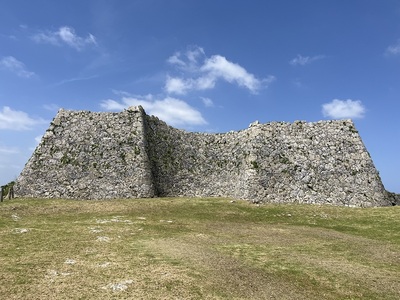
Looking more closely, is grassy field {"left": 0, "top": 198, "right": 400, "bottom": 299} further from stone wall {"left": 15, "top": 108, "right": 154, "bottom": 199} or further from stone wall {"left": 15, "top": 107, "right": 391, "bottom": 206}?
stone wall {"left": 15, "top": 107, "right": 391, "bottom": 206}

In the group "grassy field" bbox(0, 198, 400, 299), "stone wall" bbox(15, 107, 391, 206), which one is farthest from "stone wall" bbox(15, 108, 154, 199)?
"grassy field" bbox(0, 198, 400, 299)

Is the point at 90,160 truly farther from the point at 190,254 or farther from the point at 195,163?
the point at 190,254

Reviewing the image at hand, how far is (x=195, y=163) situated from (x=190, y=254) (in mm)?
30501

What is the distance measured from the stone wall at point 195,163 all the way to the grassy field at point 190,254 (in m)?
7.34

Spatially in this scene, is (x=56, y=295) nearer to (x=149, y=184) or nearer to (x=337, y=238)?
(x=337, y=238)

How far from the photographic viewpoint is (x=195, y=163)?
48188 mm

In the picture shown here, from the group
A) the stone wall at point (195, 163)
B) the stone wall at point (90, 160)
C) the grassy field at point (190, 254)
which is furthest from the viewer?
the stone wall at point (195, 163)

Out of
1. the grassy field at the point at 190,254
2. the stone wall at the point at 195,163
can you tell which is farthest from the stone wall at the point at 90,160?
the grassy field at the point at 190,254

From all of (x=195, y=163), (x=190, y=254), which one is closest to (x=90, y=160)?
(x=195, y=163)

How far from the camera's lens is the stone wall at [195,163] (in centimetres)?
4066

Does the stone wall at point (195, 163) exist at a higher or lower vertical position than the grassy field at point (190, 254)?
higher

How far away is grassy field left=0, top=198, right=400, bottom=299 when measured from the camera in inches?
523

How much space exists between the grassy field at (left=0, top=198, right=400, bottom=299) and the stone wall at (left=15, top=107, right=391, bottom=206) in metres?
7.34

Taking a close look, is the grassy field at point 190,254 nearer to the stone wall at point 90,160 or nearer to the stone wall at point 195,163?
the stone wall at point 90,160
